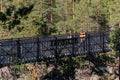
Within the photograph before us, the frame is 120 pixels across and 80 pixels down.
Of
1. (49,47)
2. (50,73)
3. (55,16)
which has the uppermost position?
(49,47)

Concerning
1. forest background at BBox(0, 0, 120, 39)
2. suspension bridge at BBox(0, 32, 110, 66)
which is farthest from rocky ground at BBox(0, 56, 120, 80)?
forest background at BBox(0, 0, 120, 39)

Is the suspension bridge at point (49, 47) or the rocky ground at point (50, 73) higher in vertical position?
the suspension bridge at point (49, 47)

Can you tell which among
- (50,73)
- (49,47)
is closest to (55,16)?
(50,73)

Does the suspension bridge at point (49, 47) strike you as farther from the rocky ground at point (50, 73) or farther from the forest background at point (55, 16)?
the forest background at point (55, 16)

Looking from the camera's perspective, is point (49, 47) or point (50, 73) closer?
point (49, 47)

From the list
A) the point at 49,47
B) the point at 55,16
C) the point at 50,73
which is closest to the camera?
the point at 49,47

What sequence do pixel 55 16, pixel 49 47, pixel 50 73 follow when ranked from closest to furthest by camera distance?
pixel 49 47 < pixel 50 73 < pixel 55 16

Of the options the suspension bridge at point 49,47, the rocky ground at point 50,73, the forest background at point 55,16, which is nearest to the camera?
the suspension bridge at point 49,47

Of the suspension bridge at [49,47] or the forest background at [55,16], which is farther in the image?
the forest background at [55,16]

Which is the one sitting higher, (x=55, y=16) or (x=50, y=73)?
(x=55, y=16)

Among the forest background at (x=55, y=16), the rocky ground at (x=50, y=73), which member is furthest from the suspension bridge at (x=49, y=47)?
the forest background at (x=55, y=16)

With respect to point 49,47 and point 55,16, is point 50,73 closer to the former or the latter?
point 49,47

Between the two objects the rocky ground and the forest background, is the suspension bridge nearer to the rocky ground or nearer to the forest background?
the rocky ground

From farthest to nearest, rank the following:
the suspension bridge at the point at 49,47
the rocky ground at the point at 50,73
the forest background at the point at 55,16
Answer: the forest background at the point at 55,16 < the rocky ground at the point at 50,73 < the suspension bridge at the point at 49,47
